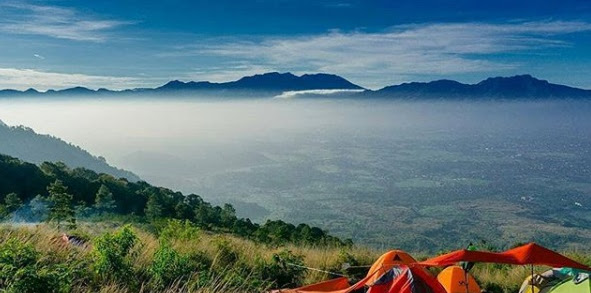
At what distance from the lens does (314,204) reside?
183625mm

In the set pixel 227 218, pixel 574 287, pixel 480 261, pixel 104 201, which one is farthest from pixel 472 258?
pixel 227 218

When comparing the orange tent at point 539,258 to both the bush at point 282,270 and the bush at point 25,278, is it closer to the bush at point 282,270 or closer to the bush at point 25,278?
the bush at point 282,270

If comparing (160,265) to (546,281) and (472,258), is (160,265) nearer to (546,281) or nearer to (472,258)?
(472,258)

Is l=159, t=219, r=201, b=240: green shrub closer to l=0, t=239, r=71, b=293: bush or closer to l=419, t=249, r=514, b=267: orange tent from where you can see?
l=419, t=249, r=514, b=267: orange tent

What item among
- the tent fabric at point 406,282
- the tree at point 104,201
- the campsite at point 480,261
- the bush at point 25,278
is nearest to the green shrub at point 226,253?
the campsite at point 480,261

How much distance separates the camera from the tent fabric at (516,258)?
7.34 m

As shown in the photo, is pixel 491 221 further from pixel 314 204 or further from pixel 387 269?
pixel 387 269

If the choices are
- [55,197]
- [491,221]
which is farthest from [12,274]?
[491,221]

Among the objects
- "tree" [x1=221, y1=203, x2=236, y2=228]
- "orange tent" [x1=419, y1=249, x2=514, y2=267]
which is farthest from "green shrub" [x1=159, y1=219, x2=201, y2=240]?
"tree" [x1=221, y1=203, x2=236, y2=228]

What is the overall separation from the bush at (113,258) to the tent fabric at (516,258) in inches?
158

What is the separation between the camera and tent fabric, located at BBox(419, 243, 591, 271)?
734cm

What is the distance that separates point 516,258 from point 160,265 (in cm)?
491

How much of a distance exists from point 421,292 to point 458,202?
575 feet

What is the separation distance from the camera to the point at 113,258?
702 cm
